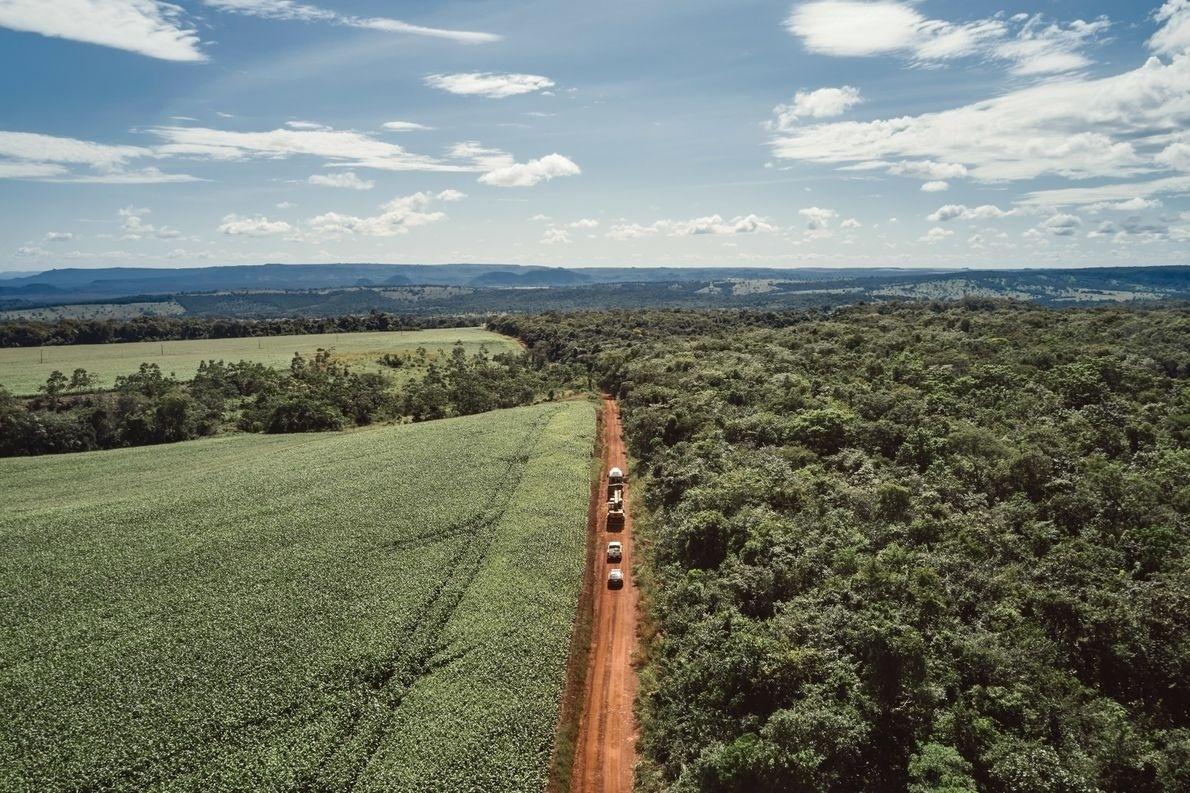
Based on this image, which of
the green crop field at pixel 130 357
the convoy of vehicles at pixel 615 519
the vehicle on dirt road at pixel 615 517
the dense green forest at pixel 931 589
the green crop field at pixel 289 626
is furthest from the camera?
the green crop field at pixel 130 357

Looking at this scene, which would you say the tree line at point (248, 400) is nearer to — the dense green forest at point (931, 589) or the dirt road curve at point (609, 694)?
the dense green forest at point (931, 589)

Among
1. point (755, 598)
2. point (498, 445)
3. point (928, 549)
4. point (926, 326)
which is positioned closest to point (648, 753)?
point (755, 598)

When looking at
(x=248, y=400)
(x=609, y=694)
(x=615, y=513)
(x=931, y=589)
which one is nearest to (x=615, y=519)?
(x=615, y=513)

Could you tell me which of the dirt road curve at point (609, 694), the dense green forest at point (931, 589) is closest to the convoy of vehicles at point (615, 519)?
the dirt road curve at point (609, 694)

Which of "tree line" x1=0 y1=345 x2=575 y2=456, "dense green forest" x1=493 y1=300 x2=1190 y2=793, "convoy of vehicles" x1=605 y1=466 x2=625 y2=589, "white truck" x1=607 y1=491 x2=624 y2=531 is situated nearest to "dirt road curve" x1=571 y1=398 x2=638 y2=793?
"convoy of vehicles" x1=605 y1=466 x2=625 y2=589

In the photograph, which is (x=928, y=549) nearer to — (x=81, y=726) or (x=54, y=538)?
(x=81, y=726)

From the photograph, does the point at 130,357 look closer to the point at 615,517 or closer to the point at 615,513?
the point at 615,513

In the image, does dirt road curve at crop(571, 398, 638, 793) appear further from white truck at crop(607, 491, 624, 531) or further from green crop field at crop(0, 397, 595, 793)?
white truck at crop(607, 491, 624, 531)
